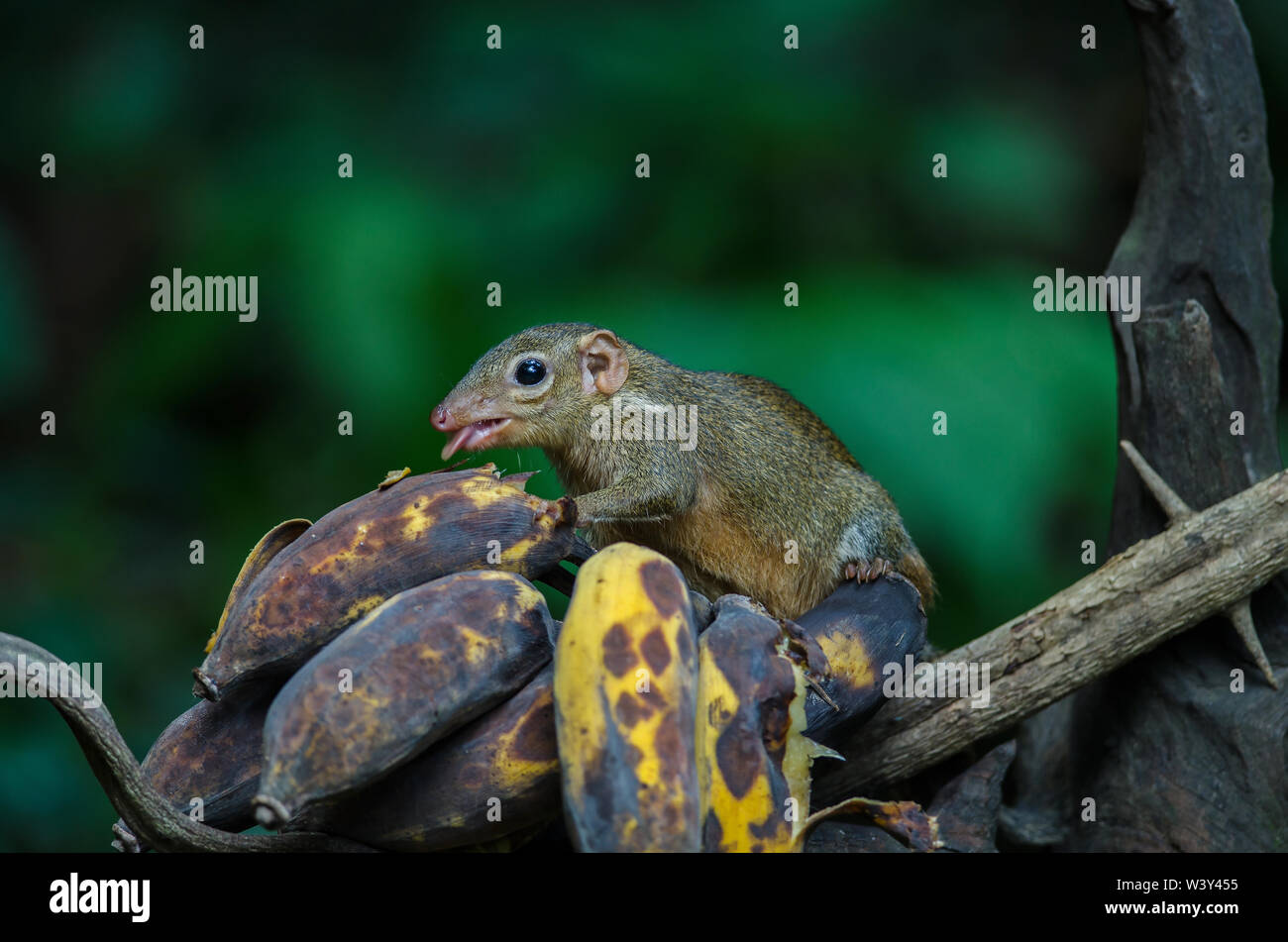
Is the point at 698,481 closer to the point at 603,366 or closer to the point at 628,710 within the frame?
the point at 603,366

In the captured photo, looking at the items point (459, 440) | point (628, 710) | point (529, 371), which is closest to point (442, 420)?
point (459, 440)

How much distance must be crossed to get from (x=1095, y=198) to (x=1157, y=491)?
6.90 ft

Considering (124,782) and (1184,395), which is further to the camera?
(1184,395)

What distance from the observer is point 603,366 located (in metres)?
2.31

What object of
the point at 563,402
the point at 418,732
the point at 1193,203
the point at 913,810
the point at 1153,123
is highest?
Answer: the point at 1153,123

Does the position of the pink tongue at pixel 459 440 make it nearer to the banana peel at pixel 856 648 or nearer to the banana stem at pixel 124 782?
the banana peel at pixel 856 648

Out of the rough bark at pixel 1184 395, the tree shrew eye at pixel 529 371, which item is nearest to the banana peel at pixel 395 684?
the tree shrew eye at pixel 529 371

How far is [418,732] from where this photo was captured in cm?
142

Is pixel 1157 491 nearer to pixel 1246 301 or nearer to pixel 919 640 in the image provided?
pixel 1246 301

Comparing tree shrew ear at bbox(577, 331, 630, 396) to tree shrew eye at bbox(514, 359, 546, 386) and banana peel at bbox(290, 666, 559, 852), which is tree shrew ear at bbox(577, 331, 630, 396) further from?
A: banana peel at bbox(290, 666, 559, 852)

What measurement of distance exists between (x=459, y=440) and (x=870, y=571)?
790 mm

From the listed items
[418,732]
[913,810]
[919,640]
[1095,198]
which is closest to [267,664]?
[418,732]

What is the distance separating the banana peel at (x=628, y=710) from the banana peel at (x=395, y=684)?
0.30ft

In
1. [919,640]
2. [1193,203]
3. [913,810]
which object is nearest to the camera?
[913,810]
